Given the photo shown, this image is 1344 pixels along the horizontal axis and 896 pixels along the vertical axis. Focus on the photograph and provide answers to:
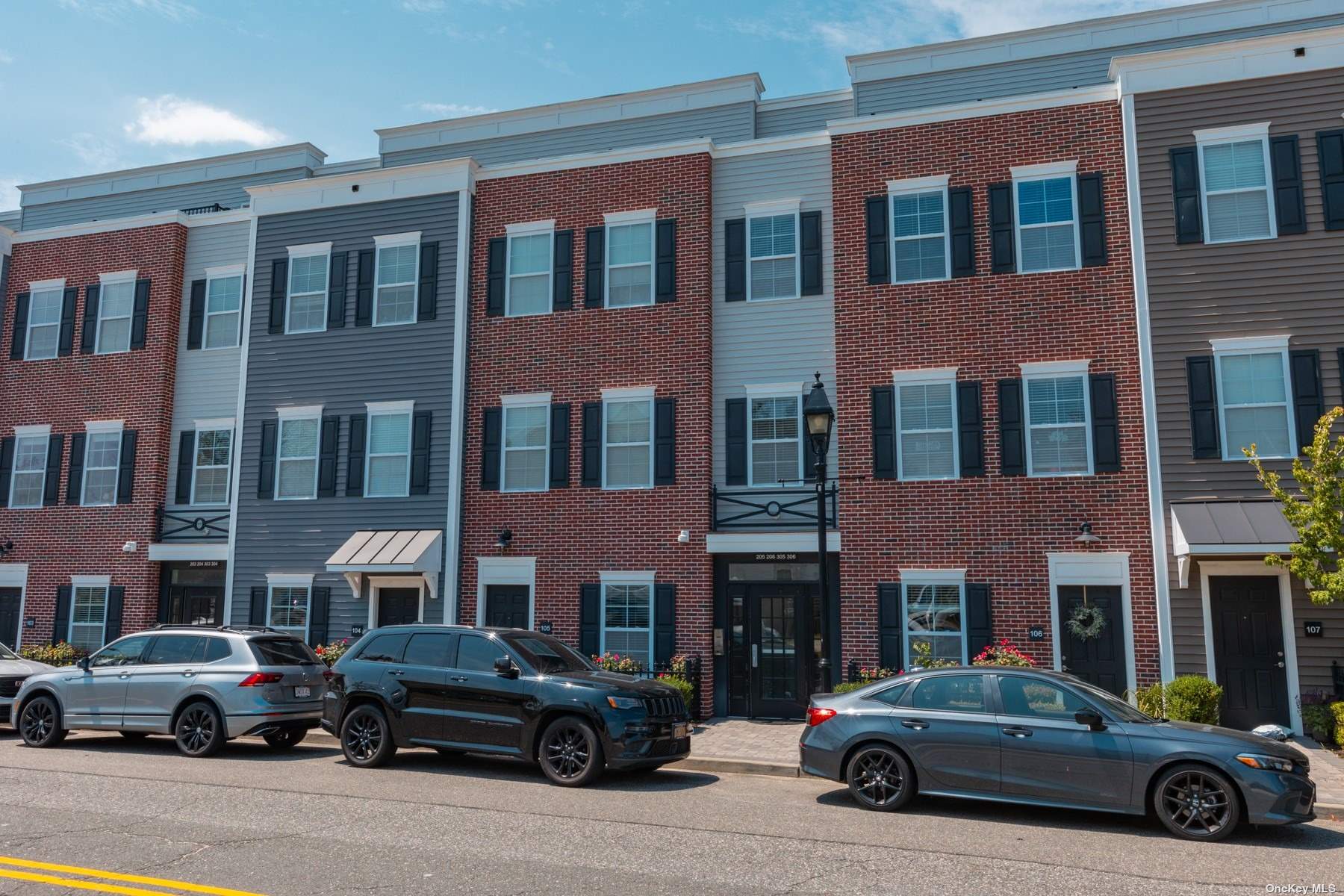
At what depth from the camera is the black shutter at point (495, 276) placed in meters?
19.9

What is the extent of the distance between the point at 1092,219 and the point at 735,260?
6.05 m

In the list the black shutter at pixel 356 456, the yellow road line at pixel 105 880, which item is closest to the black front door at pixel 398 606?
the black shutter at pixel 356 456

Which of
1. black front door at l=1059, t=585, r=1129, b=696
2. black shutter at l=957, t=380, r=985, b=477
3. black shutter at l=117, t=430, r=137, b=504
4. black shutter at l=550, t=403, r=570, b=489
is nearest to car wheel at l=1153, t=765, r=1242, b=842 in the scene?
black front door at l=1059, t=585, r=1129, b=696

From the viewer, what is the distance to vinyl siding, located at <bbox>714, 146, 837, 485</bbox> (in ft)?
Result: 59.8

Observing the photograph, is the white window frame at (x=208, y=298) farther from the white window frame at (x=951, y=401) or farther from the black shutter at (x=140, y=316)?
the white window frame at (x=951, y=401)

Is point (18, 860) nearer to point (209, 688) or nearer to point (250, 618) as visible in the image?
point (209, 688)

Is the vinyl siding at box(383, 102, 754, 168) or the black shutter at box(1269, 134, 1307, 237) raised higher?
the vinyl siding at box(383, 102, 754, 168)

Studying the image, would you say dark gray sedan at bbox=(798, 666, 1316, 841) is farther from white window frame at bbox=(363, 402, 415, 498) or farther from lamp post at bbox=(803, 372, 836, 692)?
white window frame at bbox=(363, 402, 415, 498)

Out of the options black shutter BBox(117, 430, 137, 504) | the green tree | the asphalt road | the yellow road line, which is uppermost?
black shutter BBox(117, 430, 137, 504)

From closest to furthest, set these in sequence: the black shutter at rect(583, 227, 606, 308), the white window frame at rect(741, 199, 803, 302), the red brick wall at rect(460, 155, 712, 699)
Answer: the red brick wall at rect(460, 155, 712, 699) → the white window frame at rect(741, 199, 803, 302) → the black shutter at rect(583, 227, 606, 308)

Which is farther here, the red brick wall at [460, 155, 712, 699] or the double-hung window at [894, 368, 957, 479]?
the red brick wall at [460, 155, 712, 699]

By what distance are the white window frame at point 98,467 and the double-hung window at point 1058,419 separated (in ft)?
60.5

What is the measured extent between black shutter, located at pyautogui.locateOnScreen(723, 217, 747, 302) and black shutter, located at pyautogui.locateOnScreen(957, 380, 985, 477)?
14.2 ft

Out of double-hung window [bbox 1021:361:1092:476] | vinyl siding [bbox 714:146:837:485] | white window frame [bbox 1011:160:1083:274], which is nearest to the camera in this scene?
double-hung window [bbox 1021:361:1092:476]
